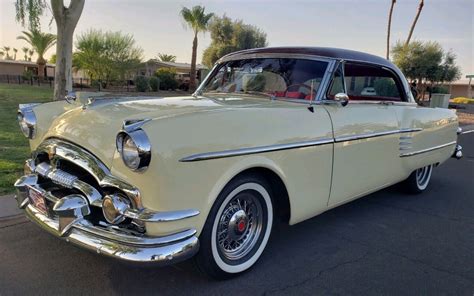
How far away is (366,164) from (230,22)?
106ft

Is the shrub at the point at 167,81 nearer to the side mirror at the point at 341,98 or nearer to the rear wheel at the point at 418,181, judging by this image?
the rear wheel at the point at 418,181

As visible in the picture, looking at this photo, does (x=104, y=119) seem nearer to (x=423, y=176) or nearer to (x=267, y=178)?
(x=267, y=178)

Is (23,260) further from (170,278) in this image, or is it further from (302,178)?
(302,178)

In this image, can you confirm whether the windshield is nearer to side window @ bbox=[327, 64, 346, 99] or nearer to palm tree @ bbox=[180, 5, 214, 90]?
side window @ bbox=[327, 64, 346, 99]

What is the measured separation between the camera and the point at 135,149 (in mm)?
2211

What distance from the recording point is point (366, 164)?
3.71 m

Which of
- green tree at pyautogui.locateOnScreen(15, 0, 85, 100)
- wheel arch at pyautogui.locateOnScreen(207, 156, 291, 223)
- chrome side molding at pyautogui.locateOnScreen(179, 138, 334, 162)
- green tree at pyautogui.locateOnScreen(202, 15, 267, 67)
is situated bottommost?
wheel arch at pyautogui.locateOnScreen(207, 156, 291, 223)

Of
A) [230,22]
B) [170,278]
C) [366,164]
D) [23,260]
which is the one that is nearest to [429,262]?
[366,164]

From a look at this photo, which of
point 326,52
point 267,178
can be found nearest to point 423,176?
point 326,52

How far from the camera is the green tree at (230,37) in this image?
3334cm

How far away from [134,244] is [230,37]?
3347 cm

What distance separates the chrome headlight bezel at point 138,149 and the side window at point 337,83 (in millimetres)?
1934

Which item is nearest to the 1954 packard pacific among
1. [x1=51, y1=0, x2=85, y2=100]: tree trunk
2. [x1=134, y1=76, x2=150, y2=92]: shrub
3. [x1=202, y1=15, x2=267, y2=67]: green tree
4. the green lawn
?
the green lawn

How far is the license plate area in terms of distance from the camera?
8.64 ft
